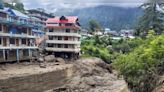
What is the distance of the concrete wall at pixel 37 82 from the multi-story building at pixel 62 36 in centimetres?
947

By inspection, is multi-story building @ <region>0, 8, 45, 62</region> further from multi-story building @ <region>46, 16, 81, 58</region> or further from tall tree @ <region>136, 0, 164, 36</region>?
tall tree @ <region>136, 0, 164, 36</region>

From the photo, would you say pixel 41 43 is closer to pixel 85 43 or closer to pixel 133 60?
pixel 85 43

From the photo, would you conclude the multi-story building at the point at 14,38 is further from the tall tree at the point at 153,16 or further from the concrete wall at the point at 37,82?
the tall tree at the point at 153,16

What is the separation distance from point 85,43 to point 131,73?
160 ft

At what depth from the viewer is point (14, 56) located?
4328 centimetres

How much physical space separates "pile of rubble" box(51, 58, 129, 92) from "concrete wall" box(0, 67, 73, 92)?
3.84ft

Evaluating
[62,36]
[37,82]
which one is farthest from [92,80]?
[62,36]

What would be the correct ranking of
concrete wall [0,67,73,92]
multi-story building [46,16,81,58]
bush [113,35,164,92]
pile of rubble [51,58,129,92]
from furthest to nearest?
multi-story building [46,16,81,58] < pile of rubble [51,58,129,92] < concrete wall [0,67,73,92] < bush [113,35,164,92]

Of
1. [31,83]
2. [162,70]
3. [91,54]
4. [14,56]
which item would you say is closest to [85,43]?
[91,54]

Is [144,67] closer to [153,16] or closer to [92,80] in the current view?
[92,80]

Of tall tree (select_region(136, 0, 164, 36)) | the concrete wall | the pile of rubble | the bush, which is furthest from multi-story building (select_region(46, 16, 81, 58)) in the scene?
the bush

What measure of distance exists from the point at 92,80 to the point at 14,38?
11.8m

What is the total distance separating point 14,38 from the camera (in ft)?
141

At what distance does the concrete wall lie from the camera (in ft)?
106
